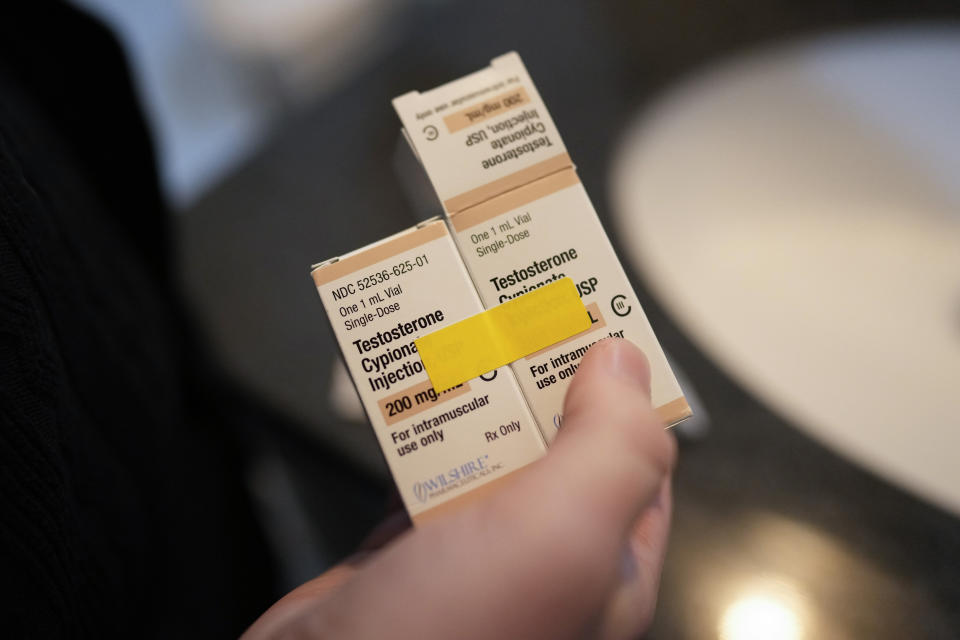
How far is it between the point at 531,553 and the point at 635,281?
0.30 m

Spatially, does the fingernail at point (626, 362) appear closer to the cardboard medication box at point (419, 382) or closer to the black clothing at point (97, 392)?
the cardboard medication box at point (419, 382)

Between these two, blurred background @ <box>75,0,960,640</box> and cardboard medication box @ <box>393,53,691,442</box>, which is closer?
cardboard medication box @ <box>393,53,691,442</box>

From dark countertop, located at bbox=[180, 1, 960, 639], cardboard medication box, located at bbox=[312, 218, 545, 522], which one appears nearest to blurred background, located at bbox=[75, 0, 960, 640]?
dark countertop, located at bbox=[180, 1, 960, 639]

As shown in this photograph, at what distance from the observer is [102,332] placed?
38 cm

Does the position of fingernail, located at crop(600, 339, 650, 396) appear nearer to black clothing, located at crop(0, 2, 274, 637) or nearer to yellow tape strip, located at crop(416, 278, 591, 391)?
yellow tape strip, located at crop(416, 278, 591, 391)

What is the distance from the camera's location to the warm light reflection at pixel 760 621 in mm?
369

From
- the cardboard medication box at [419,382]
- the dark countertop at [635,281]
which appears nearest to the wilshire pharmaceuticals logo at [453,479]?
the cardboard medication box at [419,382]

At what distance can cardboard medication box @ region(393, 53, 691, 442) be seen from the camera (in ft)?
1.01

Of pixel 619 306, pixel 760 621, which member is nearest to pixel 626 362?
pixel 619 306

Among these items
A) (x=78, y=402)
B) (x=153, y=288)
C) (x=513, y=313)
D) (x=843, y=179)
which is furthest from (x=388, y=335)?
(x=843, y=179)

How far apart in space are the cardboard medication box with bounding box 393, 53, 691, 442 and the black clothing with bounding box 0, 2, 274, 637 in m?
Answer: 0.21

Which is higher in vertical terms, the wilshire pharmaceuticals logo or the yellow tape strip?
the yellow tape strip

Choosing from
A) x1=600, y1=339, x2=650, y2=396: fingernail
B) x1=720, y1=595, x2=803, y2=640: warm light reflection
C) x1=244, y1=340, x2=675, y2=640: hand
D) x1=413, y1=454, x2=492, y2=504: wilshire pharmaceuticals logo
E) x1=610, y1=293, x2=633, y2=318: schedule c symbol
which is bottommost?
x1=720, y1=595, x2=803, y2=640: warm light reflection

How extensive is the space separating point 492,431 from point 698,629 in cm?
20
